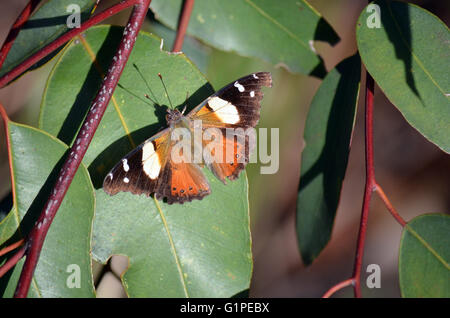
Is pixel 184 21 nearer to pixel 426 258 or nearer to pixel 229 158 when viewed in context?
pixel 229 158

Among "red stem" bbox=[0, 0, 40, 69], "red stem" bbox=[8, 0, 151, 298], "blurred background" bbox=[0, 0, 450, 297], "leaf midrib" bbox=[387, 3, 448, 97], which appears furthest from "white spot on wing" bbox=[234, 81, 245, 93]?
"blurred background" bbox=[0, 0, 450, 297]

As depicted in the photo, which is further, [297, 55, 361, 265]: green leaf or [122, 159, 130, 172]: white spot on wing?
[297, 55, 361, 265]: green leaf

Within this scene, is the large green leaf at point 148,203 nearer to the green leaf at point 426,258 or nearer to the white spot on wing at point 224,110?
the white spot on wing at point 224,110

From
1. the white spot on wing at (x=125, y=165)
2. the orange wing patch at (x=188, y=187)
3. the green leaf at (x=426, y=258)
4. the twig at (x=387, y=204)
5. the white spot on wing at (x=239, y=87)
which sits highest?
the white spot on wing at (x=239, y=87)

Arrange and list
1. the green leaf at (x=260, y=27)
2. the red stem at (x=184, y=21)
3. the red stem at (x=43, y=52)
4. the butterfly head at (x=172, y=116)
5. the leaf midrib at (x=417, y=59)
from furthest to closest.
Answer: the green leaf at (x=260, y=27), the red stem at (x=184, y=21), the butterfly head at (x=172, y=116), the leaf midrib at (x=417, y=59), the red stem at (x=43, y=52)

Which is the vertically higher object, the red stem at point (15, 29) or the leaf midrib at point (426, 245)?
the red stem at point (15, 29)

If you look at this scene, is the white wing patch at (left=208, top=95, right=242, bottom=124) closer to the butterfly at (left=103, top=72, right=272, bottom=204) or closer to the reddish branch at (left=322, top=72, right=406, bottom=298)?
the butterfly at (left=103, top=72, right=272, bottom=204)

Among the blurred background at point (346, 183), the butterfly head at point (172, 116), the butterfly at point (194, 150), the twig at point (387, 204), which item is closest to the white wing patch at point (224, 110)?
the butterfly at point (194, 150)
